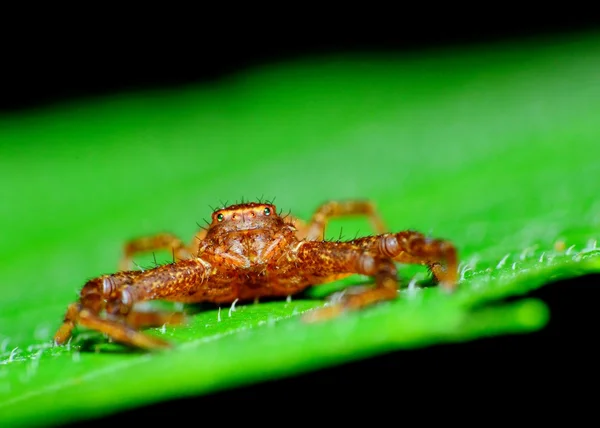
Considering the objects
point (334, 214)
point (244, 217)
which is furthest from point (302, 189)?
point (244, 217)

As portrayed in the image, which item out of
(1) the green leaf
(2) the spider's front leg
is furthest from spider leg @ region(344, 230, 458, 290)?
(2) the spider's front leg

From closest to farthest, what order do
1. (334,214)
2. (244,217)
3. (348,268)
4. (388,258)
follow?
(388,258), (348,268), (244,217), (334,214)

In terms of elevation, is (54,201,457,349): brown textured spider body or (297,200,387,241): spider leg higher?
(297,200,387,241): spider leg

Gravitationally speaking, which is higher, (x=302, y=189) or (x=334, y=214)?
(x=302, y=189)

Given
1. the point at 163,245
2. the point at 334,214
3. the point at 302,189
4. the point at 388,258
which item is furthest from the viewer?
the point at 302,189

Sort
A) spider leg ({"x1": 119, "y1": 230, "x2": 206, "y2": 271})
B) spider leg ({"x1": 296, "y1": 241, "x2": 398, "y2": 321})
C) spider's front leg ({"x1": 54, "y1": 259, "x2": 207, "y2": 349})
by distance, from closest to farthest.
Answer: spider leg ({"x1": 296, "y1": 241, "x2": 398, "y2": 321})
spider's front leg ({"x1": 54, "y1": 259, "x2": 207, "y2": 349})
spider leg ({"x1": 119, "y1": 230, "x2": 206, "y2": 271})

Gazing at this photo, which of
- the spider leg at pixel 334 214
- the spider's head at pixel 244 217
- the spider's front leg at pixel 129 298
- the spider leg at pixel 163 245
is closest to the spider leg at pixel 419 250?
the spider's head at pixel 244 217

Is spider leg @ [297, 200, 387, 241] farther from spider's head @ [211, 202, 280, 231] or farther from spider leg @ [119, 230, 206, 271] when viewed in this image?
spider's head @ [211, 202, 280, 231]

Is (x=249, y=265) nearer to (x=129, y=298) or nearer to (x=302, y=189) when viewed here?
→ (x=129, y=298)
